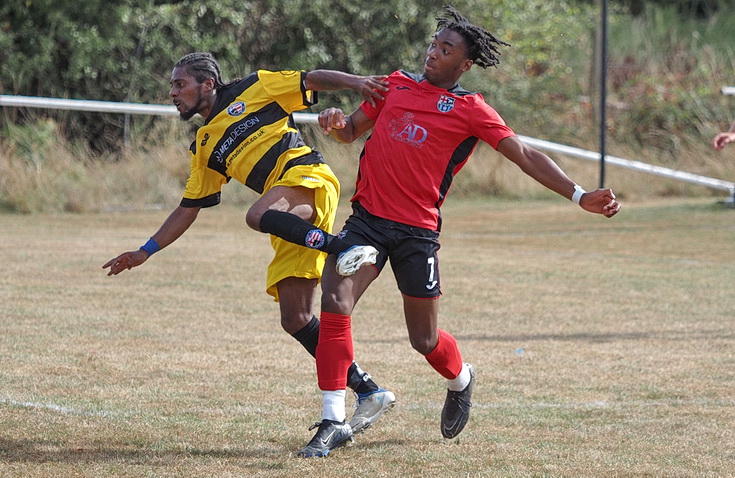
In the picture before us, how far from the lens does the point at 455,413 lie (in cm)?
540

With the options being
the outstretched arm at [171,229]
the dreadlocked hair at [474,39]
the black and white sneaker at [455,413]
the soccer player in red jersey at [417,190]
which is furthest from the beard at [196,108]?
the black and white sneaker at [455,413]

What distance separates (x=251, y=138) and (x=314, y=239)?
0.81m

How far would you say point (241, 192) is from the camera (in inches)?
735

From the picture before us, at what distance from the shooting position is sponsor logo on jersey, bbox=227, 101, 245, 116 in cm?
581

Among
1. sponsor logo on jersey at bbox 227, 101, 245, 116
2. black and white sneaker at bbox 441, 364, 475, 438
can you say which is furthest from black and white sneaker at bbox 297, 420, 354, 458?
sponsor logo on jersey at bbox 227, 101, 245, 116

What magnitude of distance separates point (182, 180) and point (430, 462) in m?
13.9

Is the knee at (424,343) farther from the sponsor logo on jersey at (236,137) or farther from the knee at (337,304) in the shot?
the sponsor logo on jersey at (236,137)

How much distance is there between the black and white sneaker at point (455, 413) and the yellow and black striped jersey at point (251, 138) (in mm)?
1403

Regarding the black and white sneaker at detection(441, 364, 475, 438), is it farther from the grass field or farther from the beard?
the beard

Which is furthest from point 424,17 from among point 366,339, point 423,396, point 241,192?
point 423,396

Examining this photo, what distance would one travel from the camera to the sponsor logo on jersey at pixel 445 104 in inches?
204

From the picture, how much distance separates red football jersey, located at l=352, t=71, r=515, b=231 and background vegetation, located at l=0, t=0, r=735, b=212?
1243cm

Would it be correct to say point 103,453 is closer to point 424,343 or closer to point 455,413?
point 424,343

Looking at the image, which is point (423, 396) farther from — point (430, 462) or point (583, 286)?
point (583, 286)
